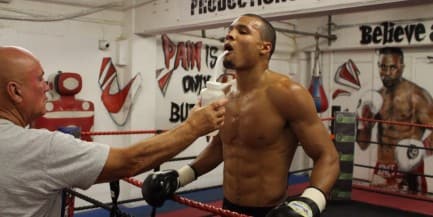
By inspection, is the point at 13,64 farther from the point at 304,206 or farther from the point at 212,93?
the point at 304,206

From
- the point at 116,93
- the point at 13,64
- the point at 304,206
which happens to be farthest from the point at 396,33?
the point at 13,64

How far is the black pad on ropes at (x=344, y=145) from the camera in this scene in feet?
16.5

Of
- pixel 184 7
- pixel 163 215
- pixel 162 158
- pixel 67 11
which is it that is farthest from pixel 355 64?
pixel 162 158

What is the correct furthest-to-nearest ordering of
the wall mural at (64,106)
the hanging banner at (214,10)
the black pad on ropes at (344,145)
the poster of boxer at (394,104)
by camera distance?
the poster of boxer at (394,104)
the black pad on ropes at (344,145)
the wall mural at (64,106)
the hanging banner at (214,10)

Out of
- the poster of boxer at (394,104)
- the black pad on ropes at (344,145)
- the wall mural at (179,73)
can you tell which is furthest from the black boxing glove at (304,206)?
the poster of boxer at (394,104)

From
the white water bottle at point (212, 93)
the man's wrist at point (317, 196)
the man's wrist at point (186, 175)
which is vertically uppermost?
the white water bottle at point (212, 93)

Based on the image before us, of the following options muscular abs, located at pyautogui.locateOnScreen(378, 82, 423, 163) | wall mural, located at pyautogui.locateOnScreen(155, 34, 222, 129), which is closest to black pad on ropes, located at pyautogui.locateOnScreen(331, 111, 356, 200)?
muscular abs, located at pyautogui.locateOnScreen(378, 82, 423, 163)

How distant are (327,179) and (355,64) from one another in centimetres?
531

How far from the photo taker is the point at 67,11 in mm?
4625

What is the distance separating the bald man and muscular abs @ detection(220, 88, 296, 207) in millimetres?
877

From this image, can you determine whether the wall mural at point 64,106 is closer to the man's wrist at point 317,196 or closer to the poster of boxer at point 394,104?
the man's wrist at point 317,196

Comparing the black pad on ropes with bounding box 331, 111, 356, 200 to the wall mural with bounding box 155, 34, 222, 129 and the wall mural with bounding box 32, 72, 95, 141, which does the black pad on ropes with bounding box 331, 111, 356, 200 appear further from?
the wall mural with bounding box 32, 72, 95, 141

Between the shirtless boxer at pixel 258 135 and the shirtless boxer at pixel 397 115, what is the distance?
14.2 ft

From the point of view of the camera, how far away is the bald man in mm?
1144
